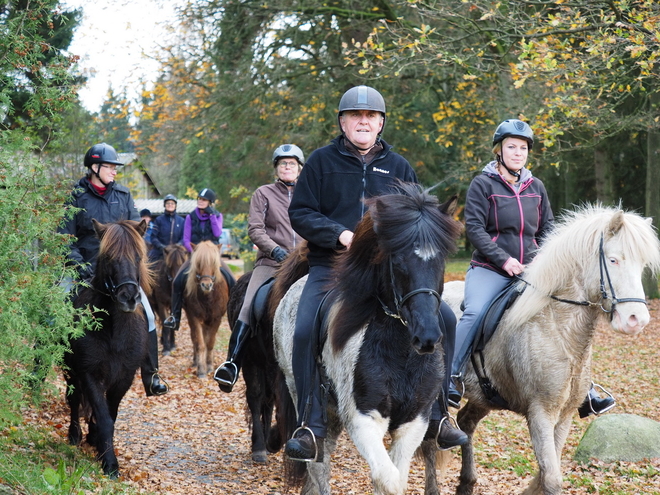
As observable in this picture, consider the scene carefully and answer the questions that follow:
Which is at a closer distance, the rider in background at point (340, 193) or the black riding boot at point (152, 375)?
the rider in background at point (340, 193)

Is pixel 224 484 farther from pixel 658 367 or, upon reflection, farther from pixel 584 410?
pixel 658 367

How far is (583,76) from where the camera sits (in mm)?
12508

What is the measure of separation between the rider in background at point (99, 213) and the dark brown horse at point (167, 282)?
7378mm

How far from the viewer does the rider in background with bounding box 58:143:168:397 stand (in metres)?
7.19

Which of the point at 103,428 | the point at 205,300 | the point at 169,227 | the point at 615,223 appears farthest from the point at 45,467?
the point at 169,227

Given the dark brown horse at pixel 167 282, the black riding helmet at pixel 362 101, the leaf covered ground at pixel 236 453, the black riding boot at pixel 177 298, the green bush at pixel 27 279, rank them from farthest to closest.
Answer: the dark brown horse at pixel 167 282
the black riding boot at pixel 177 298
the leaf covered ground at pixel 236 453
the black riding helmet at pixel 362 101
the green bush at pixel 27 279

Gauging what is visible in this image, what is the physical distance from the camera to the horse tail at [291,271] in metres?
5.90

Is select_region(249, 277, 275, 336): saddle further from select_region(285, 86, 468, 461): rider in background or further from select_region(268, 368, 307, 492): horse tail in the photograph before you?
select_region(285, 86, 468, 461): rider in background

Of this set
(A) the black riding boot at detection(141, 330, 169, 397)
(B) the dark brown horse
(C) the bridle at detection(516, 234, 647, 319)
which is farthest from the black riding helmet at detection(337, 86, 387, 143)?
(B) the dark brown horse

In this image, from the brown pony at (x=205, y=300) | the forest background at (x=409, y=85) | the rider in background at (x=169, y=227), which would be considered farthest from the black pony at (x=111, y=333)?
the rider in background at (x=169, y=227)

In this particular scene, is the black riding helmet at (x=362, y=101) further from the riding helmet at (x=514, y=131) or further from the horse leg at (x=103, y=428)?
the horse leg at (x=103, y=428)

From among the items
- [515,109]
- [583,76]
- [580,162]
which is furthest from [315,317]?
[580,162]

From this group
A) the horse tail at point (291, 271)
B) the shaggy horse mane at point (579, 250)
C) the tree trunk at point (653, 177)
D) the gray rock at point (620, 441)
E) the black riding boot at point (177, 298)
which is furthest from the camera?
the tree trunk at point (653, 177)

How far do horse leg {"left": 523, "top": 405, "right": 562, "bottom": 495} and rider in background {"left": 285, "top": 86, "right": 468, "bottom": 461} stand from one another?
2.84ft
